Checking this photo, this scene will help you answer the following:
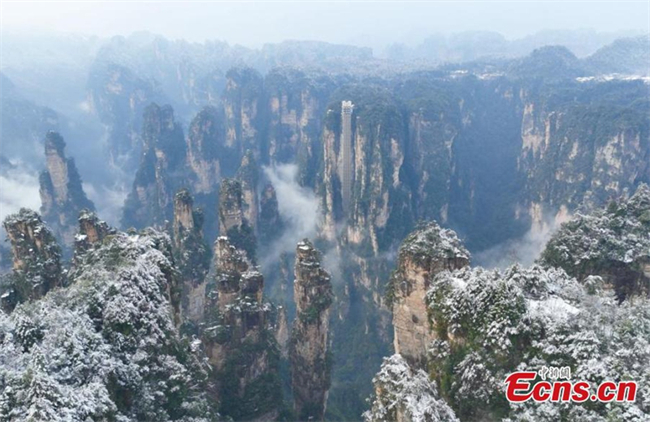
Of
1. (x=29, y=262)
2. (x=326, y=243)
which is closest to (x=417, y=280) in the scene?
(x=29, y=262)

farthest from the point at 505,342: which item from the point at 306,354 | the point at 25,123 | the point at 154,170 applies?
the point at 25,123

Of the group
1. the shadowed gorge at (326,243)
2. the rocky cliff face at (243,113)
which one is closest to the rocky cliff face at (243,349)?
the shadowed gorge at (326,243)

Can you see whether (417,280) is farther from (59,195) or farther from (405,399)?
(59,195)

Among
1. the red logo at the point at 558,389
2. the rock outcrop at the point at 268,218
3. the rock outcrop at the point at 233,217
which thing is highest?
the red logo at the point at 558,389

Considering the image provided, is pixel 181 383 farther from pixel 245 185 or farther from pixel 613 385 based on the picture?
pixel 245 185

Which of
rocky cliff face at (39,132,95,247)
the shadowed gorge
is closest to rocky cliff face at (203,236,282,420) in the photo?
the shadowed gorge

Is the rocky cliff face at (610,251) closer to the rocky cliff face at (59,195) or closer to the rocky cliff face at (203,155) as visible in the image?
the rocky cliff face at (59,195)

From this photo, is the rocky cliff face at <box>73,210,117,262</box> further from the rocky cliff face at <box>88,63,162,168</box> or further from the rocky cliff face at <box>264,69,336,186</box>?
the rocky cliff face at <box>88,63,162,168</box>

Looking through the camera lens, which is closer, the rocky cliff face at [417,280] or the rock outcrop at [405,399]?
the rock outcrop at [405,399]
